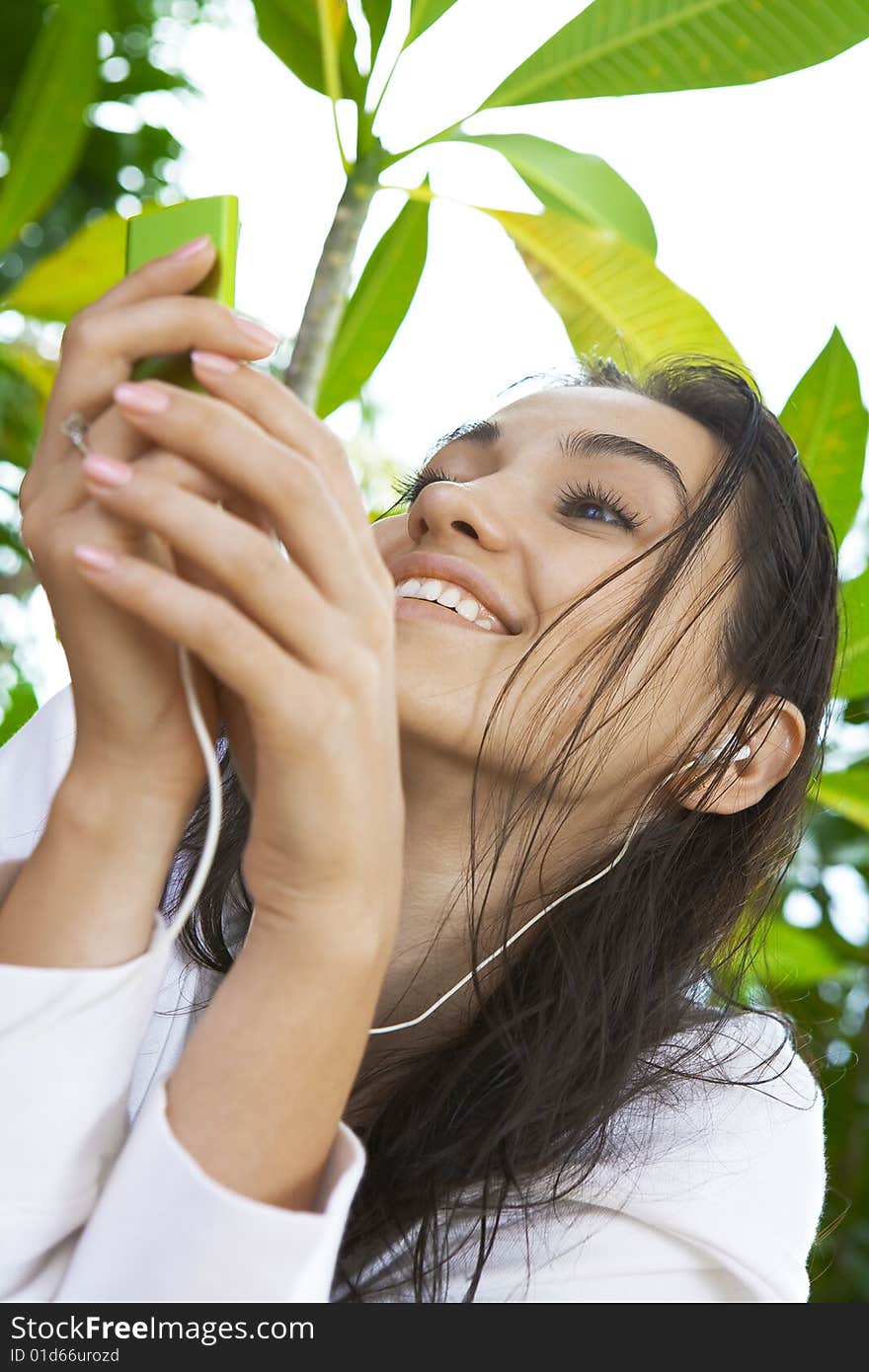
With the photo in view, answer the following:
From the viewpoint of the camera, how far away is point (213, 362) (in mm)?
512

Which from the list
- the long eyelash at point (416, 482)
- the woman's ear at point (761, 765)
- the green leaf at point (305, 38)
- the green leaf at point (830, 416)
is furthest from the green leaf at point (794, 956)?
the green leaf at point (305, 38)

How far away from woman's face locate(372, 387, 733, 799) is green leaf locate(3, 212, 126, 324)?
3.86ft

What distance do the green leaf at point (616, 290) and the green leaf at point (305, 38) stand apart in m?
0.21

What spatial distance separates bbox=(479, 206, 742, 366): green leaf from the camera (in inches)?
52.7

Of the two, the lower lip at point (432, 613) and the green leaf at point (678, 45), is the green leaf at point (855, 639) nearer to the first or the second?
the green leaf at point (678, 45)

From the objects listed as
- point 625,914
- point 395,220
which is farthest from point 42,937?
point 395,220

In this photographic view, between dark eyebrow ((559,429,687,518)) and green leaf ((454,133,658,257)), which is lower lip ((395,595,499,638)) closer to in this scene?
dark eyebrow ((559,429,687,518))

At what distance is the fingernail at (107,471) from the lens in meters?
0.49

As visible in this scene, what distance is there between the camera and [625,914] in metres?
1.08

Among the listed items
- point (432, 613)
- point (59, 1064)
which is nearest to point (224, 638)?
point (59, 1064)

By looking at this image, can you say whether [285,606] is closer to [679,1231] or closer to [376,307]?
[679,1231]

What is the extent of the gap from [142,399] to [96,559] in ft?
0.22
